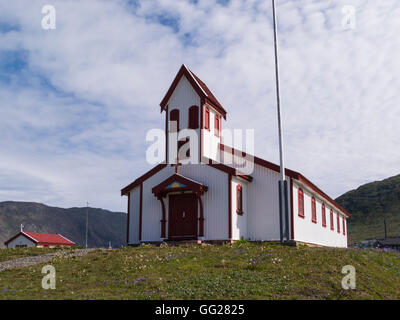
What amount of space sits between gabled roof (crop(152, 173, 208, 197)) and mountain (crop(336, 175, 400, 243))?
178 feet

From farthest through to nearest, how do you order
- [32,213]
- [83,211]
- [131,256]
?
1. [83,211]
2. [32,213]
3. [131,256]

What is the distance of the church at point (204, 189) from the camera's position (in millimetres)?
23672

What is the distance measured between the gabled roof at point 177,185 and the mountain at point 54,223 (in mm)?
72088

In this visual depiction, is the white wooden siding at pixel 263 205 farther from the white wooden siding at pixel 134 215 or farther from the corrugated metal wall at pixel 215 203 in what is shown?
the white wooden siding at pixel 134 215

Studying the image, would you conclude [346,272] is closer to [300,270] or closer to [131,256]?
[300,270]

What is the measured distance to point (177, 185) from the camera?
24047 mm

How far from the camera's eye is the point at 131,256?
58.3 feet

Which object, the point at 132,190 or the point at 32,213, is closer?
the point at 132,190

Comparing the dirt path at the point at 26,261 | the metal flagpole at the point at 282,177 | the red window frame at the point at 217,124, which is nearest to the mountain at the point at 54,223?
the red window frame at the point at 217,124

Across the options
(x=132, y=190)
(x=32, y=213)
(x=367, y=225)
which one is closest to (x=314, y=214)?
(x=132, y=190)

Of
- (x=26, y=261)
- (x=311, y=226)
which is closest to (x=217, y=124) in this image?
(x=311, y=226)

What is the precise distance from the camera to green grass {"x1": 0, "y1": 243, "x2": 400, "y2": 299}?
12328mm

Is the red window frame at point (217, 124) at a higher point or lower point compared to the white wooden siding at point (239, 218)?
higher
